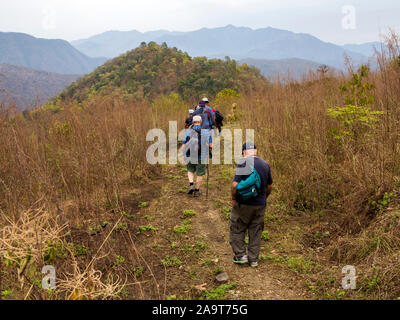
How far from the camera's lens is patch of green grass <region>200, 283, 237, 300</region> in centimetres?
285

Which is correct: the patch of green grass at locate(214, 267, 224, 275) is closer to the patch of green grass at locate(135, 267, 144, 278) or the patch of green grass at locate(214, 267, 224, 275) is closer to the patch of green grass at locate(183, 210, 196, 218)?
the patch of green grass at locate(135, 267, 144, 278)

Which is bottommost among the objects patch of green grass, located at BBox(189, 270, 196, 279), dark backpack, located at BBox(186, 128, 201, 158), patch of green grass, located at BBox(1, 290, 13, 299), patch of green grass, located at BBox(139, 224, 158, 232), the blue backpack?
patch of green grass, located at BBox(189, 270, 196, 279)

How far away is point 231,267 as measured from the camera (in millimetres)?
3385

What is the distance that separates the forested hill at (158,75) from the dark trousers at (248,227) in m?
28.6

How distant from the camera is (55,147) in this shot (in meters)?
5.63

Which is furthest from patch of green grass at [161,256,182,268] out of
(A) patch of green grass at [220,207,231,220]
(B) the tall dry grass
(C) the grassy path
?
(B) the tall dry grass

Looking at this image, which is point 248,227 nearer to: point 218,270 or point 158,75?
point 218,270

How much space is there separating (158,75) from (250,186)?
40.1 meters

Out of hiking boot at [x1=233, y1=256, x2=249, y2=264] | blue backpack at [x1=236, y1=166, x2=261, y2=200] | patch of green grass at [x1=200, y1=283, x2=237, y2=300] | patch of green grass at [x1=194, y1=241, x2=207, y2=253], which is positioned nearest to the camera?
patch of green grass at [x1=200, y1=283, x2=237, y2=300]

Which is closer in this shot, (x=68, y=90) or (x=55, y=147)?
(x=55, y=147)

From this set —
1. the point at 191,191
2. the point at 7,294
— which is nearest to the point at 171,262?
the point at 7,294
